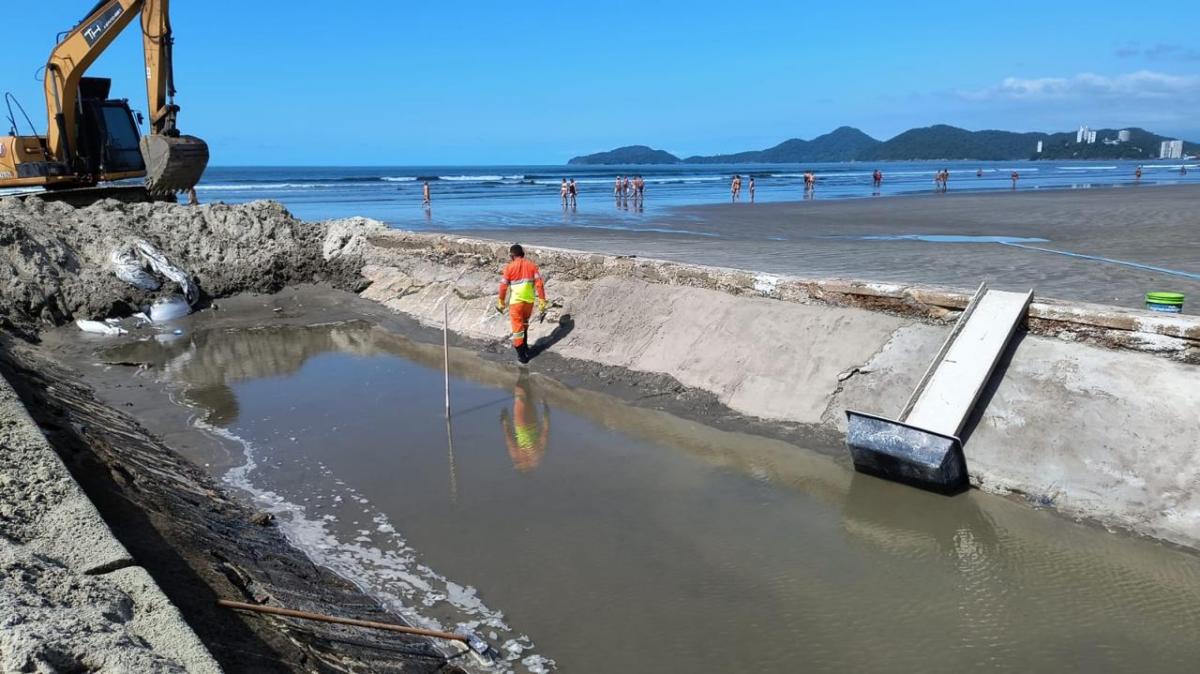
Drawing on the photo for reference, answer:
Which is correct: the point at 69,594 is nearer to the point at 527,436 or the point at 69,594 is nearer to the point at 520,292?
the point at 527,436

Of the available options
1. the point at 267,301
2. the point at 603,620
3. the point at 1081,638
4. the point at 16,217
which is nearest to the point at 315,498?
the point at 603,620

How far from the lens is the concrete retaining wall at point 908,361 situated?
6.12 meters

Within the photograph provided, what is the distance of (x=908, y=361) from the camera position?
7898mm

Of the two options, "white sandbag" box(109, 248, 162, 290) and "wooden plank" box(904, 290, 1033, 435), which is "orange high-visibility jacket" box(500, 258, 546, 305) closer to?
"wooden plank" box(904, 290, 1033, 435)

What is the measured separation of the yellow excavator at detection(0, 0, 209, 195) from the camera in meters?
15.4

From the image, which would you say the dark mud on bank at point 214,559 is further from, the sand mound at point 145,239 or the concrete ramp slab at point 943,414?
the sand mound at point 145,239

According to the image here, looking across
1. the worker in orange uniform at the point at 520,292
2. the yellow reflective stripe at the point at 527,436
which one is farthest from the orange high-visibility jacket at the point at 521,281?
the yellow reflective stripe at the point at 527,436

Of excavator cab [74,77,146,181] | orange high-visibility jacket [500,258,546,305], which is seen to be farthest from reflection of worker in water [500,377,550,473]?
excavator cab [74,77,146,181]

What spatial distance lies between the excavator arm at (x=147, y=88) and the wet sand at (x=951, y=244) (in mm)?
7313

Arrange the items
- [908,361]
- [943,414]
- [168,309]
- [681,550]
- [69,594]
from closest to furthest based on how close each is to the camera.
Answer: [69,594] < [681,550] < [943,414] < [908,361] < [168,309]

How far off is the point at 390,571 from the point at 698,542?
85.7 inches

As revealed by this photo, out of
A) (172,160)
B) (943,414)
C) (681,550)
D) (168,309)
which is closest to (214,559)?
(681,550)

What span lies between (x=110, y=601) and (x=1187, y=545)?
254 inches

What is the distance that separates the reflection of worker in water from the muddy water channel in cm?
3
